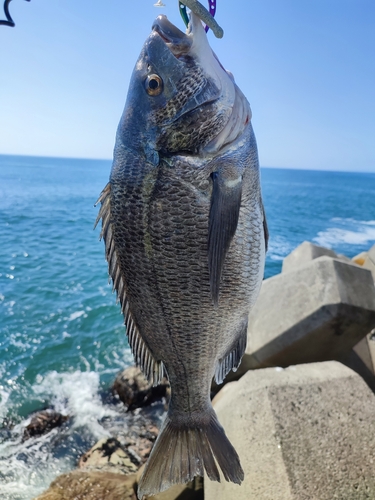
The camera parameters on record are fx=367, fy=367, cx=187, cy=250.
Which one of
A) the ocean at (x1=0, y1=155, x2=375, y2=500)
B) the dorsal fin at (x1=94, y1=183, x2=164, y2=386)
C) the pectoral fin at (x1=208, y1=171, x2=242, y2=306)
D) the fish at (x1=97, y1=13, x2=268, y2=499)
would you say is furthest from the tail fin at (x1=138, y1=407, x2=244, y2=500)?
the ocean at (x1=0, y1=155, x2=375, y2=500)

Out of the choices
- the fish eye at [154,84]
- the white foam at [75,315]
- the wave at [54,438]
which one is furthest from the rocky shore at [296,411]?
the white foam at [75,315]

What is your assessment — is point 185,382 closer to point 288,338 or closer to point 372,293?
point 288,338

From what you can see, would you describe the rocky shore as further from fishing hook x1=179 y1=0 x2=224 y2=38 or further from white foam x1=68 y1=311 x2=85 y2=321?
white foam x1=68 y1=311 x2=85 y2=321

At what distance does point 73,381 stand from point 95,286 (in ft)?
17.1

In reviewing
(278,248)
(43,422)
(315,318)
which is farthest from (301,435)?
(278,248)

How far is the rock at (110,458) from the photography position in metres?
4.55

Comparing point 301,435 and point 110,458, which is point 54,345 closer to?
point 110,458

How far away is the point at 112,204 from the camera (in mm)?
1804

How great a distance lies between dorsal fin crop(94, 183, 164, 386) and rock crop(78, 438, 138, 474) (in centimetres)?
308

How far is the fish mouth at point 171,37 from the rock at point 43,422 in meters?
6.62

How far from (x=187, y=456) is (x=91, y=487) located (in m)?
2.31

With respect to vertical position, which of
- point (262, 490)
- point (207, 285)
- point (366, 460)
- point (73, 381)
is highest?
point (207, 285)

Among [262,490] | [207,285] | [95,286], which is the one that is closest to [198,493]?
[262,490]

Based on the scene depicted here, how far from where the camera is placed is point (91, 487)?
3.75m
